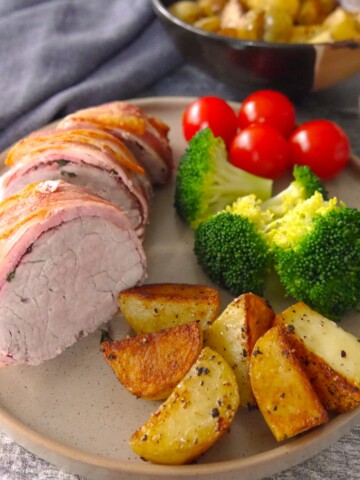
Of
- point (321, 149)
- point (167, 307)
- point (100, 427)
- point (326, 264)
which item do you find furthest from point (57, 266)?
point (321, 149)

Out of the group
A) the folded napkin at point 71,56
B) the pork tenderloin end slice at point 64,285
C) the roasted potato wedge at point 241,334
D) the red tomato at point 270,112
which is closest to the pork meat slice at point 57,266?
the pork tenderloin end slice at point 64,285

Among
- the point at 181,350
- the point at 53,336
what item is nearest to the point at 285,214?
the point at 181,350

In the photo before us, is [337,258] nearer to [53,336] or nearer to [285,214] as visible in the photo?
[285,214]

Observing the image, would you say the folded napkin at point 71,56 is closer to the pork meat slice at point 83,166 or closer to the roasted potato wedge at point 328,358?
the pork meat slice at point 83,166

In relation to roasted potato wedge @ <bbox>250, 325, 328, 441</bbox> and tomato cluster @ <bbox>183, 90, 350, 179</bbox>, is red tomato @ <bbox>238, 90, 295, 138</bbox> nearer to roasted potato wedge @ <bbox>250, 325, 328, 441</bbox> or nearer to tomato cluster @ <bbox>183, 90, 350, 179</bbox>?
tomato cluster @ <bbox>183, 90, 350, 179</bbox>

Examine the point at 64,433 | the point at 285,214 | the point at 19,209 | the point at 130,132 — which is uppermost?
the point at 19,209
